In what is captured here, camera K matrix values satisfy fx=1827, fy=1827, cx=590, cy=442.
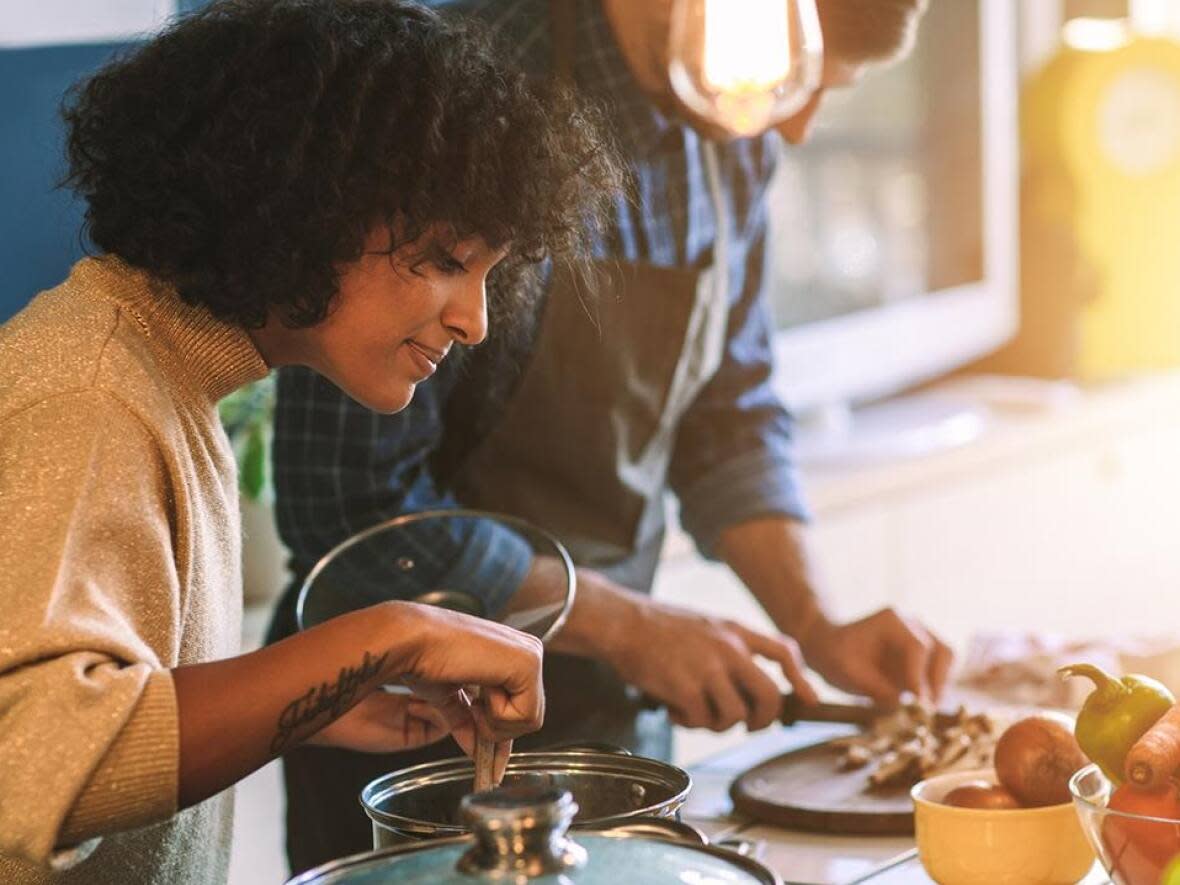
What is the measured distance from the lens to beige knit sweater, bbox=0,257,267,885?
892 mm

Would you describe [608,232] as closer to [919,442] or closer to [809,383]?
[809,383]

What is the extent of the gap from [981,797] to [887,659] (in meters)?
0.47

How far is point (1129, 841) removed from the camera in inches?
42.3

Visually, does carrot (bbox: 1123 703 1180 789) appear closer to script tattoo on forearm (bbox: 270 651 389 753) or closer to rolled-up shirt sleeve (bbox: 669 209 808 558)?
script tattoo on forearm (bbox: 270 651 389 753)

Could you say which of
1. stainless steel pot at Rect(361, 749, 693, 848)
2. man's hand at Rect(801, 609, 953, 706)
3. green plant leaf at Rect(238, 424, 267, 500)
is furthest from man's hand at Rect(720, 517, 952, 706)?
stainless steel pot at Rect(361, 749, 693, 848)

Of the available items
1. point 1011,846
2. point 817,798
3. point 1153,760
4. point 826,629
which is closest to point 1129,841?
point 1153,760

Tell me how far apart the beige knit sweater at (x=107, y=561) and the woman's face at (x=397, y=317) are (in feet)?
0.23

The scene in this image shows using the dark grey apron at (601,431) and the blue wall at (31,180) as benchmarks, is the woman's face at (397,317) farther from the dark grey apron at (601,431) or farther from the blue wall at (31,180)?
the blue wall at (31,180)

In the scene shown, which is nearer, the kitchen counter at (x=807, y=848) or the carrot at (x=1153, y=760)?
the carrot at (x=1153, y=760)

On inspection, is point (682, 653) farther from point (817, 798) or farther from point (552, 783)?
point (552, 783)

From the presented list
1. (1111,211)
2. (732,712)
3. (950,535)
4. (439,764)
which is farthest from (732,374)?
(1111,211)

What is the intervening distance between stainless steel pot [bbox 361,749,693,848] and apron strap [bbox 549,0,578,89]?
2.44ft

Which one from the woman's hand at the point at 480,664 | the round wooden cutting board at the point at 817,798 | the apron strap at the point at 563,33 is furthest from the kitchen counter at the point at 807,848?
the apron strap at the point at 563,33

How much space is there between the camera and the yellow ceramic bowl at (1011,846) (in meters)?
1.22
